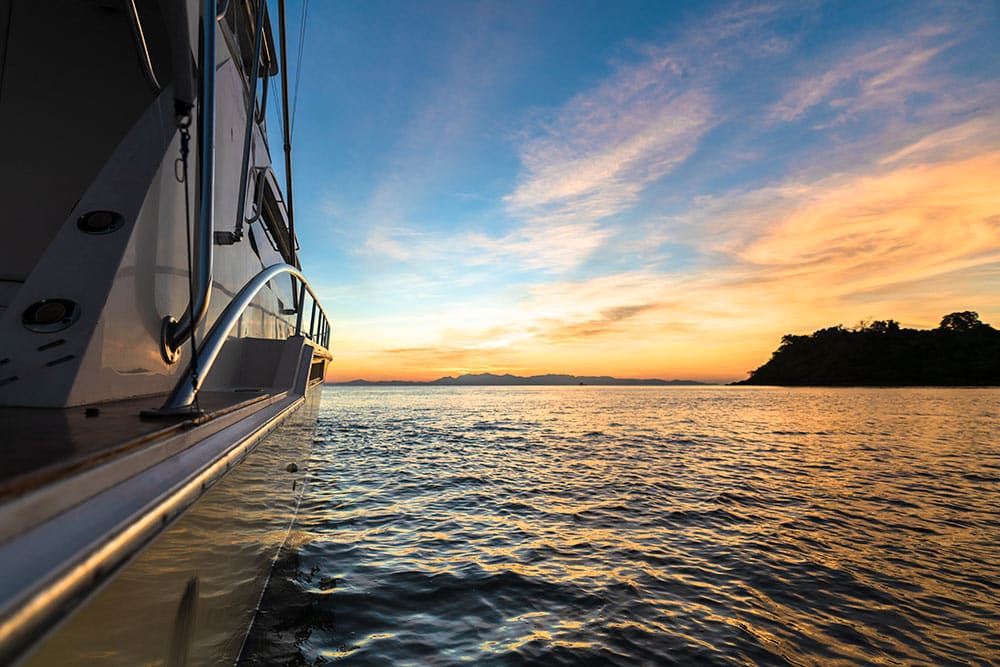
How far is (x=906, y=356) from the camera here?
8781cm

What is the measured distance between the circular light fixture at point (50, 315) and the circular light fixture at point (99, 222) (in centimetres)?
37

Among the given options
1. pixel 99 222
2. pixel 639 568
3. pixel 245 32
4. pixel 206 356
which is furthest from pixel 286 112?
pixel 639 568

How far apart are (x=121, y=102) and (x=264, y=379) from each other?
2.16 meters

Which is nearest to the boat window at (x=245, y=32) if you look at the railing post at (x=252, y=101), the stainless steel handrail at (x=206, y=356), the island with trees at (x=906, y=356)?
the railing post at (x=252, y=101)

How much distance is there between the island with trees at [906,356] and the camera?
8281 centimetres

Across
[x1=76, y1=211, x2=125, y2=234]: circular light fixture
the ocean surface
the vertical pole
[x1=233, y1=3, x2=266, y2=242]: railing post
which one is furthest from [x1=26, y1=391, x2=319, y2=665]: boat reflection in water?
the vertical pole

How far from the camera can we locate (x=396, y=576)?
424 centimetres

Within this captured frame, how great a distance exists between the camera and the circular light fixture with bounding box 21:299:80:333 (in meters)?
2.02

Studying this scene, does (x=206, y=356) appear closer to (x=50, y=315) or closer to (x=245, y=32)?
(x=50, y=315)

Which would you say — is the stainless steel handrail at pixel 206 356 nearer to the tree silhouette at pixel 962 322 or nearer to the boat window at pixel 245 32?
the boat window at pixel 245 32

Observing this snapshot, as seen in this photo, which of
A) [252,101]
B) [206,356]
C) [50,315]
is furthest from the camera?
[252,101]

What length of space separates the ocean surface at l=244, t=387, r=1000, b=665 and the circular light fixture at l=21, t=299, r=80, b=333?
6.79 ft

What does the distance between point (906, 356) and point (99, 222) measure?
11216 centimetres

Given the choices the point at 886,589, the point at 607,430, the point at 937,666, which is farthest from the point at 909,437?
the point at 937,666
